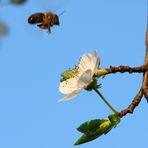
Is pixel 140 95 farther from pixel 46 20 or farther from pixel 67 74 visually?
pixel 46 20

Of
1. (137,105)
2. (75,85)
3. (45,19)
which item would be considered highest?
(45,19)

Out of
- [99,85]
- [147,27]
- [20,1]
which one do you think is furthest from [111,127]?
[20,1]

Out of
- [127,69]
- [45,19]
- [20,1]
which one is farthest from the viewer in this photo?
[45,19]

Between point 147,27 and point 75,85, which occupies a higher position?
point 75,85

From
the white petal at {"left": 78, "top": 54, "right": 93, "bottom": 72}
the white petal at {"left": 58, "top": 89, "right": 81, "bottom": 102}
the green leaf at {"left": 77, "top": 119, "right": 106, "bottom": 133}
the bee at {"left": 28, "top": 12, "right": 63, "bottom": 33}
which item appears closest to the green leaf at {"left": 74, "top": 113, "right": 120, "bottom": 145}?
the green leaf at {"left": 77, "top": 119, "right": 106, "bottom": 133}

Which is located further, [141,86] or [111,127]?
[111,127]

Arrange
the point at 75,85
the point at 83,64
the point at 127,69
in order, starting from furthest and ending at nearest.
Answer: the point at 83,64 → the point at 75,85 → the point at 127,69

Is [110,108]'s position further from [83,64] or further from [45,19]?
[45,19]
